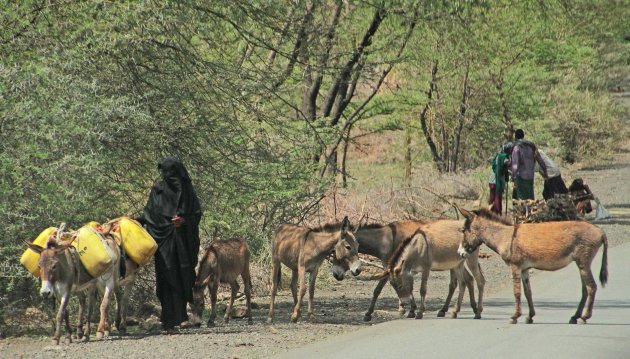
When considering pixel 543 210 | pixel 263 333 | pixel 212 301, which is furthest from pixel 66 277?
pixel 543 210

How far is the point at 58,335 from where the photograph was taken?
11727 millimetres

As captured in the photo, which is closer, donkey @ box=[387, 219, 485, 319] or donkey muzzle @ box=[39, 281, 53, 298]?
donkey muzzle @ box=[39, 281, 53, 298]

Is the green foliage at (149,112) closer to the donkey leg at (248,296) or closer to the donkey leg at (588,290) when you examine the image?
the donkey leg at (248,296)

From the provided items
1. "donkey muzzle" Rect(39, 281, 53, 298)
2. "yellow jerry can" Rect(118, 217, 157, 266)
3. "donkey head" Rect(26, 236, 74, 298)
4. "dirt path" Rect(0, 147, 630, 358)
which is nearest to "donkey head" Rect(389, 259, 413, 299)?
"dirt path" Rect(0, 147, 630, 358)

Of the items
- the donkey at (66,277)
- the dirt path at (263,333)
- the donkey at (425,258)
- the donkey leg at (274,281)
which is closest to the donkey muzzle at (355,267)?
the donkey at (425,258)

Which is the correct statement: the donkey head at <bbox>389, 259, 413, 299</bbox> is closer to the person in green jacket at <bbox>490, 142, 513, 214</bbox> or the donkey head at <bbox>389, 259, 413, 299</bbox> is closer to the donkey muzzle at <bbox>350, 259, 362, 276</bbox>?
the donkey muzzle at <bbox>350, 259, 362, 276</bbox>

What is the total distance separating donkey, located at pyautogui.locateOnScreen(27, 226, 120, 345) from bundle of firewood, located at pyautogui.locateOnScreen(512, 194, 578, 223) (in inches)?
436

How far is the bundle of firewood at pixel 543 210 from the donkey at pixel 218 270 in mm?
8755

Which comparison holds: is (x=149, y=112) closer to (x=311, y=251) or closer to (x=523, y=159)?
(x=311, y=251)

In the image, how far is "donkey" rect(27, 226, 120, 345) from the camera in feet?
38.0

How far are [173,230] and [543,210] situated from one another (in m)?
10.4

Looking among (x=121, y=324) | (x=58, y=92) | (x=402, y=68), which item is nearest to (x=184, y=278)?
(x=121, y=324)

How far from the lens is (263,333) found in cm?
1284

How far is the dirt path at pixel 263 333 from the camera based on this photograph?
1150 centimetres
